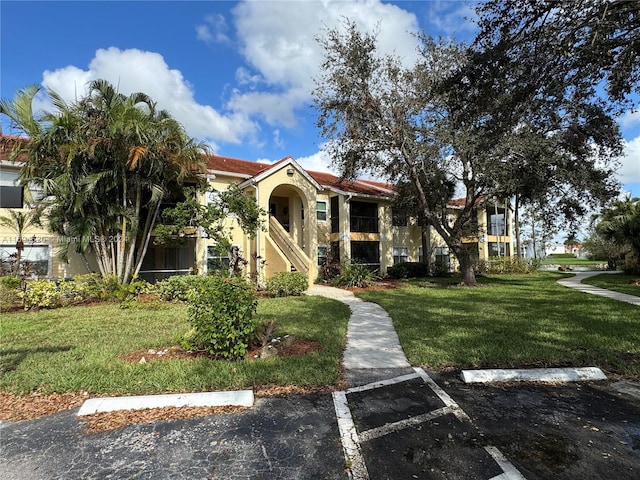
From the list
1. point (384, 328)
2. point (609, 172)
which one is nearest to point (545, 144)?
point (609, 172)

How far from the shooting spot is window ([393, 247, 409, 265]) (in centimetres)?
2488

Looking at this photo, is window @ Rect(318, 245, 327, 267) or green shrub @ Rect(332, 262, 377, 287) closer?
green shrub @ Rect(332, 262, 377, 287)

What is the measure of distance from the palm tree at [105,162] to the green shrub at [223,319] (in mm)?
8842

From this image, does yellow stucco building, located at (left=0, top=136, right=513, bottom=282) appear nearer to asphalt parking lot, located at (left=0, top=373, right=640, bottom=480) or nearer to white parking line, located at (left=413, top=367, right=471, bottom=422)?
white parking line, located at (left=413, top=367, right=471, bottom=422)

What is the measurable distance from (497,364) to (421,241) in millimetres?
21367

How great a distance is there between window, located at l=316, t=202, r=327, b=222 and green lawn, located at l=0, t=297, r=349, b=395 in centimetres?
1160

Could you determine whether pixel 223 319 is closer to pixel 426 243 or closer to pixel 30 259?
pixel 30 259

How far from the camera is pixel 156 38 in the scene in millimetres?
11117

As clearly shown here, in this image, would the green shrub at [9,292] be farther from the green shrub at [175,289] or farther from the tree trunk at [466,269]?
the tree trunk at [466,269]

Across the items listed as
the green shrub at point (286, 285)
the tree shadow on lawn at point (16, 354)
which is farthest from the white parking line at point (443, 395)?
the green shrub at point (286, 285)

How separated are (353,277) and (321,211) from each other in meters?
5.67

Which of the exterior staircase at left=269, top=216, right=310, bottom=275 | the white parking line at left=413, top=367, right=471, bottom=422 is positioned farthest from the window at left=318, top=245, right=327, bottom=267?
the white parking line at left=413, top=367, right=471, bottom=422

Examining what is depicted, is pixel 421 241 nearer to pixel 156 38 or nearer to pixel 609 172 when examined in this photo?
pixel 609 172

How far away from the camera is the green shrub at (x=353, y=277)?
17531 millimetres
